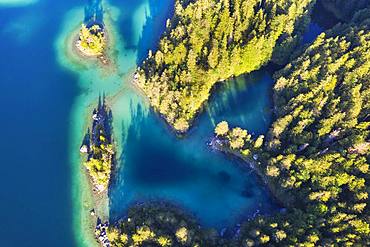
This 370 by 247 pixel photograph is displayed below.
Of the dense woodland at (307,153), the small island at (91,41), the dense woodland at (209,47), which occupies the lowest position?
the dense woodland at (307,153)

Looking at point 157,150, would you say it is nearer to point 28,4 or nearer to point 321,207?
point 321,207

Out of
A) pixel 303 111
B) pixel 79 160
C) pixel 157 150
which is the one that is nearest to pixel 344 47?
pixel 303 111

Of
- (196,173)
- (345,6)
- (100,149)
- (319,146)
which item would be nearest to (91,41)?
(100,149)

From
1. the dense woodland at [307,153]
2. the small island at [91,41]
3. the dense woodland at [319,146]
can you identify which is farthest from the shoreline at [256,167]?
the small island at [91,41]

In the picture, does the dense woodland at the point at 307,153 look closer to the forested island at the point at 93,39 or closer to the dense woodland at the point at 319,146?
the dense woodland at the point at 319,146

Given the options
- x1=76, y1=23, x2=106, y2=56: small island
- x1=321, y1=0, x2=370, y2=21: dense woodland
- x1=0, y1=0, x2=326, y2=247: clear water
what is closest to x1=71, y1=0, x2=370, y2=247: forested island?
x1=321, y1=0, x2=370, y2=21: dense woodland

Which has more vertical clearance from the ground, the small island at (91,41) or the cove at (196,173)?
the small island at (91,41)

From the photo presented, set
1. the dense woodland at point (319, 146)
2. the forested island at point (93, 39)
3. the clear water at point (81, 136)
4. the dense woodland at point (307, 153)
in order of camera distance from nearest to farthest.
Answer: the dense woodland at point (307, 153) → the dense woodland at point (319, 146) → the clear water at point (81, 136) → the forested island at point (93, 39)
